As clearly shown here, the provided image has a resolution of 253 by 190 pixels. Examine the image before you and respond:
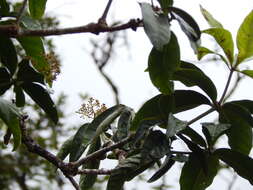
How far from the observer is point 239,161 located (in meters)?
1.04

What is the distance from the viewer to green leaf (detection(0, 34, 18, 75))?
1160 mm

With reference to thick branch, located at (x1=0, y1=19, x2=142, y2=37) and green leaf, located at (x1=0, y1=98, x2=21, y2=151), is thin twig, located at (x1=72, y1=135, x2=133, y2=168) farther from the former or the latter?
thick branch, located at (x1=0, y1=19, x2=142, y2=37)

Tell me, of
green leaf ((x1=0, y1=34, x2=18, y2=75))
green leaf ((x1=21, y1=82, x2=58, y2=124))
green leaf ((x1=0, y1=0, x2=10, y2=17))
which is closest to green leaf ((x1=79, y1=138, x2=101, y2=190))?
green leaf ((x1=21, y1=82, x2=58, y2=124))

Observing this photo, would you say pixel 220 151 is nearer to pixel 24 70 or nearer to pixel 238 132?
pixel 238 132

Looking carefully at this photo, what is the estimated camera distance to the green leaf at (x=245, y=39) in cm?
111

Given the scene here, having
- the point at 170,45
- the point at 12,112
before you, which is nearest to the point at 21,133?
the point at 12,112

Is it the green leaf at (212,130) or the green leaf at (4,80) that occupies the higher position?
the green leaf at (4,80)

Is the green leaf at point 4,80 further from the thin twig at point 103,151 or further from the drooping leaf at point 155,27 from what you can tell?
the drooping leaf at point 155,27

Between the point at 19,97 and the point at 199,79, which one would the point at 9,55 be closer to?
the point at 19,97

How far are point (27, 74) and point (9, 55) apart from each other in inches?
2.2

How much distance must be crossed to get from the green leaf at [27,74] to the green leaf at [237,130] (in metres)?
0.39

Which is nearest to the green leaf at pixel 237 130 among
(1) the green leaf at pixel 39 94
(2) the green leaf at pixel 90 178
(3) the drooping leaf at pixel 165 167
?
(3) the drooping leaf at pixel 165 167

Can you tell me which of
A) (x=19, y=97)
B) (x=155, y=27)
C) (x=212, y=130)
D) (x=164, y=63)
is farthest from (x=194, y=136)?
(x=19, y=97)

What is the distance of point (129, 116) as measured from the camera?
1069mm
